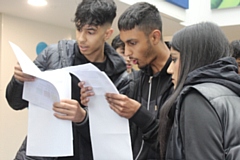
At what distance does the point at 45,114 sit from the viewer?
1.21 meters

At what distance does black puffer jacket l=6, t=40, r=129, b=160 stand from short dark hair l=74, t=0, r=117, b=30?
116 millimetres

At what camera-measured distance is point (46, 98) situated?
3.91ft

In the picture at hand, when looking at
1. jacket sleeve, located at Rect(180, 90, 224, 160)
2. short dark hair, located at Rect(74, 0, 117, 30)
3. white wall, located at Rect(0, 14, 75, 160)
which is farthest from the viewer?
white wall, located at Rect(0, 14, 75, 160)

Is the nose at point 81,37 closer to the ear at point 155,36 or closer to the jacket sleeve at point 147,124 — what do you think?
the ear at point 155,36

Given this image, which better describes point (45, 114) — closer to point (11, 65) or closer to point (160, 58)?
point (160, 58)

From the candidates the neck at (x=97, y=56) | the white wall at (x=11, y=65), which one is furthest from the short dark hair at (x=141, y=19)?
the white wall at (x=11, y=65)

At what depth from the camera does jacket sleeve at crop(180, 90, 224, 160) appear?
34.8 inches

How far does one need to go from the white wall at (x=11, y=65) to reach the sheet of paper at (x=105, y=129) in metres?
2.84

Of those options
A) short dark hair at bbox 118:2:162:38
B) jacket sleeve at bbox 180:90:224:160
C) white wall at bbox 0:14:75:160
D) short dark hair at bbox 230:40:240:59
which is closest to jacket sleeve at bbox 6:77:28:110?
short dark hair at bbox 118:2:162:38

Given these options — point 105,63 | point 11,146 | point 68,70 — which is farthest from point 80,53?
point 11,146

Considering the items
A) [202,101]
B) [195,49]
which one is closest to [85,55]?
[195,49]

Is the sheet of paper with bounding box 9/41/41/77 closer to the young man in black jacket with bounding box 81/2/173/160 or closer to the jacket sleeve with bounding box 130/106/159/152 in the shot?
the young man in black jacket with bounding box 81/2/173/160

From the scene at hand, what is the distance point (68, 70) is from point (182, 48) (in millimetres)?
406

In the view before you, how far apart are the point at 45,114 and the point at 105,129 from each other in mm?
225
